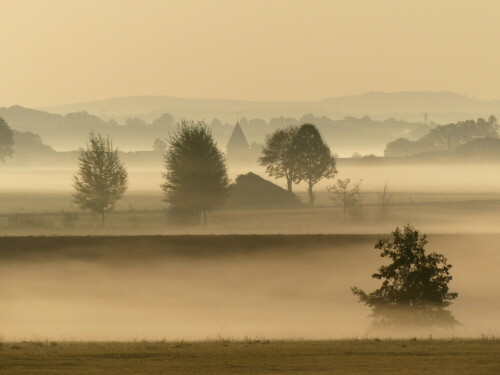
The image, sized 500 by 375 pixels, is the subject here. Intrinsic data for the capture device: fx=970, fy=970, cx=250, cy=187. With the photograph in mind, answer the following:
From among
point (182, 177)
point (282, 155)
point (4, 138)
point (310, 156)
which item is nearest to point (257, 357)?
point (182, 177)

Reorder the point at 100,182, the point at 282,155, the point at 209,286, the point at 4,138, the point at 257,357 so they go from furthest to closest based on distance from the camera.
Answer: the point at 4,138 → the point at 282,155 → the point at 100,182 → the point at 209,286 → the point at 257,357

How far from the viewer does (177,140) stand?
102 m

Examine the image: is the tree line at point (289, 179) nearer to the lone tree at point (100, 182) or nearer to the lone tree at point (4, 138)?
the lone tree at point (100, 182)

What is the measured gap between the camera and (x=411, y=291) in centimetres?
4388

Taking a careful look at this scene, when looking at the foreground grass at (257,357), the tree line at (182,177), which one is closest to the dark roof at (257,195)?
the tree line at (182,177)

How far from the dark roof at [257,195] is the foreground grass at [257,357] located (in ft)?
278

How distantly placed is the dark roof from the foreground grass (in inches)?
3331

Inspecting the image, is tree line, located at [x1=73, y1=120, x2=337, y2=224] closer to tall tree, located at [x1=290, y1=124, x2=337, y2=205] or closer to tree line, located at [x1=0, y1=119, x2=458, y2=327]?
tree line, located at [x1=0, y1=119, x2=458, y2=327]

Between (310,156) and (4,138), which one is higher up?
(4,138)

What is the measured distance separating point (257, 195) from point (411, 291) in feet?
267

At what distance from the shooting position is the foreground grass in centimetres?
3150

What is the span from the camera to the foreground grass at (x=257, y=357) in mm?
31500

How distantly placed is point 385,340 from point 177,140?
6655 cm

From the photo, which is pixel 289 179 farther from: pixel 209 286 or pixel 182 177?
pixel 209 286
